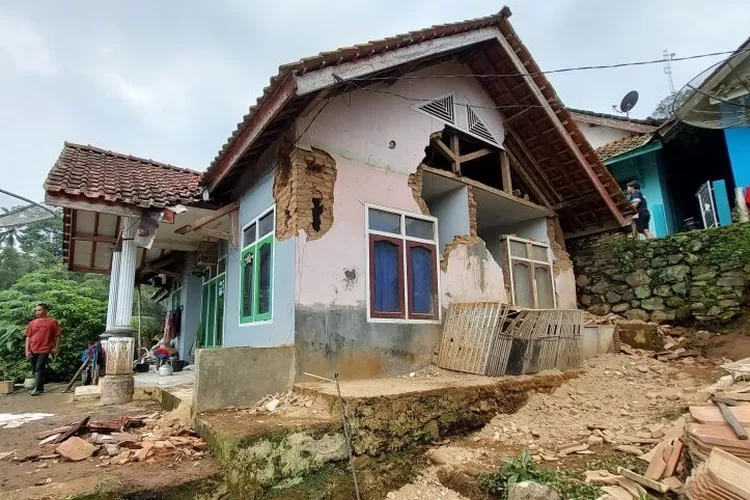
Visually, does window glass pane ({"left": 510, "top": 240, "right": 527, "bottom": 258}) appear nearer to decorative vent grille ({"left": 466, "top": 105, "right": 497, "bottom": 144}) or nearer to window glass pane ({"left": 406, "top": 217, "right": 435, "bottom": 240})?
decorative vent grille ({"left": 466, "top": 105, "right": 497, "bottom": 144})

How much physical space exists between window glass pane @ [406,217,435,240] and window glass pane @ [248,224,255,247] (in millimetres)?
2539

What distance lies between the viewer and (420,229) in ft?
22.8

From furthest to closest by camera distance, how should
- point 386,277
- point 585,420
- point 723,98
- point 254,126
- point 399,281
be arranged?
point 723,98, point 399,281, point 386,277, point 254,126, point 585,420

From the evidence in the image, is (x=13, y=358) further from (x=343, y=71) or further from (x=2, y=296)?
(x=343, y=71)

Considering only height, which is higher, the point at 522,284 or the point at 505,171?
the point at 505,171

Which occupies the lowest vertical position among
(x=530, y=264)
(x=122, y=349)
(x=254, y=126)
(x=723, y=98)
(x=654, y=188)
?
(x=122, y=349)

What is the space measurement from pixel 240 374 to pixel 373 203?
303 cm

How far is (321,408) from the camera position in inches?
181

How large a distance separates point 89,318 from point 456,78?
11807mm

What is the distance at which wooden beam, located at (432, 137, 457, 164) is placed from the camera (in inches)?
305

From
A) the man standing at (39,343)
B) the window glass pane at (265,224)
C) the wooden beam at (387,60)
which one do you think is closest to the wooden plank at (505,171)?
the wooden beam at (387,60)

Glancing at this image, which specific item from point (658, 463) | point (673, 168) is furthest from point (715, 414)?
point (673, 168)

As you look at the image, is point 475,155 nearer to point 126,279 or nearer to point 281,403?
point 281,403

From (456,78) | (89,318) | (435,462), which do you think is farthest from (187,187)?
(89,318)
